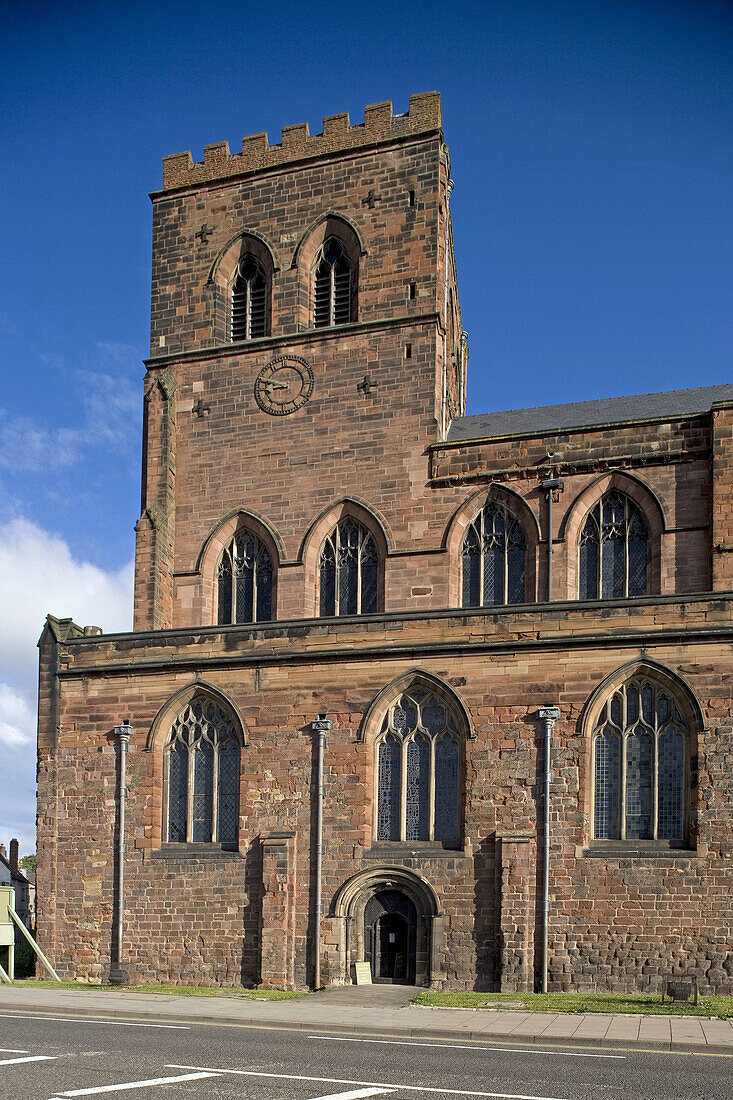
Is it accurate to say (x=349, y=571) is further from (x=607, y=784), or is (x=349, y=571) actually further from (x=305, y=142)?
(x=305, y=142)

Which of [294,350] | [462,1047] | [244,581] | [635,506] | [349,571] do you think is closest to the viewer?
[462,1047]

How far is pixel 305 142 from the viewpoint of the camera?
113ft

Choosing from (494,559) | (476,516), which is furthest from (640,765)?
(476,516)

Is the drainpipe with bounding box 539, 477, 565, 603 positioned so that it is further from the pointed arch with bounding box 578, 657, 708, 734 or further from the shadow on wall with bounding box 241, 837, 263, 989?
the shadow on wall with bounding box 241, 837, 263, 989

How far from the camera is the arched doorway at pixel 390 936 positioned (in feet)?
76.2

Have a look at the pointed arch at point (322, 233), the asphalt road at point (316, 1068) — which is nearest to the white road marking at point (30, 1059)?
the asphalt road at point (316, 1068)

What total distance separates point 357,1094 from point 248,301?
27036 mm

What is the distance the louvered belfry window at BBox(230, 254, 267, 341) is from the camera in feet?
113

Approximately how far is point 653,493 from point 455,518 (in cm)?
490

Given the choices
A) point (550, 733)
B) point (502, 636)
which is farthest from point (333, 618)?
point (550, 733)

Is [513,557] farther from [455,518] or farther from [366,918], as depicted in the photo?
[366,918]

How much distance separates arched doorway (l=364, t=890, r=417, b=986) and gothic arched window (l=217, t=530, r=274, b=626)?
384 inches

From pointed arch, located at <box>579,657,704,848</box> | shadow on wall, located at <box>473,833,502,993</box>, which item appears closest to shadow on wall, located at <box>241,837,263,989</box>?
shadow on wall, located at <box>473,833,502,993</box>

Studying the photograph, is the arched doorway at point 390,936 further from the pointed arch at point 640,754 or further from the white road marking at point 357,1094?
the white road marking at point 357,1094
